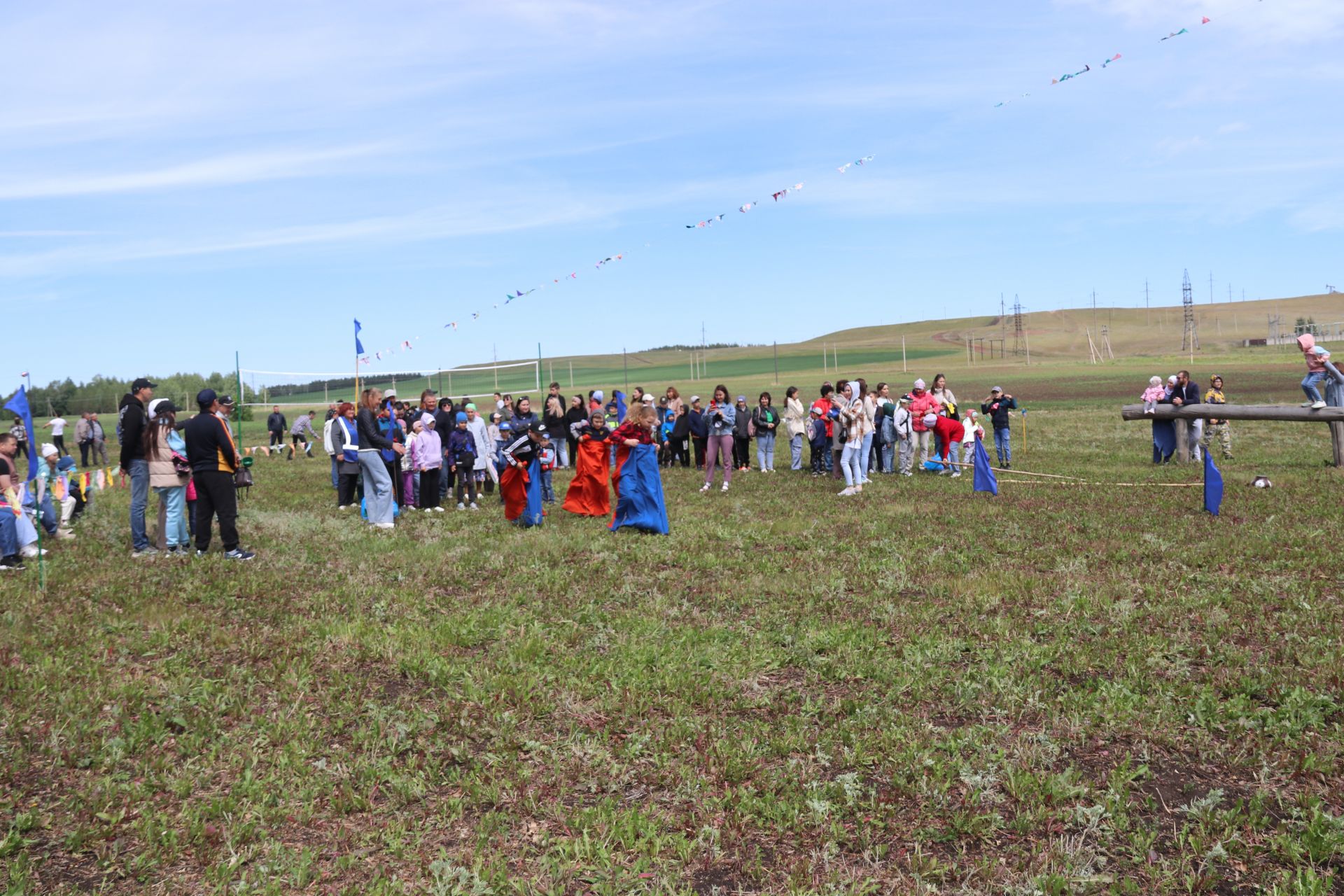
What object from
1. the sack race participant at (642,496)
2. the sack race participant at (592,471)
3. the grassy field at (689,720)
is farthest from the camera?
the sack race participant at (592,471)

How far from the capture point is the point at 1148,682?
6793 millimetres

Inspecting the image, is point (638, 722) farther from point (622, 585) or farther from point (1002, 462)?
point (1002, 462)

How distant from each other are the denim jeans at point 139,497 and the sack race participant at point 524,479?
4465 millimetres

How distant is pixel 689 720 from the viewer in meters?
6.38

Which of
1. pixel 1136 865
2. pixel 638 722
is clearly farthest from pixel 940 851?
pixel 638 722

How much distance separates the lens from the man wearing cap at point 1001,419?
67.3 feet

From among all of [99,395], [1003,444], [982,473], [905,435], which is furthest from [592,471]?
[99,395]

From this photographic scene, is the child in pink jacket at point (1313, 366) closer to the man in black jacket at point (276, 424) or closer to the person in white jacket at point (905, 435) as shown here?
the person in white jacket at point (905, 435)

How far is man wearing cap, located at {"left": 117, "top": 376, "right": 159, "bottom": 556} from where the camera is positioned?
12.0m

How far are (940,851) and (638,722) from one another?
7.18 feet

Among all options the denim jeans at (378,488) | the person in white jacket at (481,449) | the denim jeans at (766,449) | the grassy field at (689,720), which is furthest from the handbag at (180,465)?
the denim jeans at (766,449)

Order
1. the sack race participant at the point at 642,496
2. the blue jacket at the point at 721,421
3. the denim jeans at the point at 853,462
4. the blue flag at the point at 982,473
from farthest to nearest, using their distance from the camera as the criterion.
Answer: the blue jacket at the point at 721,421 → the denim jeans at the point at 853,462 → the blue flag at the point at 982,473 → the sack race participant at the point at 642,496

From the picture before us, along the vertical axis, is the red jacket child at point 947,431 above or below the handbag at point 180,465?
below

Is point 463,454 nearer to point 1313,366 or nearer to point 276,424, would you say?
point 1313,366
